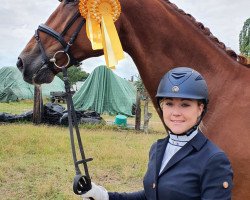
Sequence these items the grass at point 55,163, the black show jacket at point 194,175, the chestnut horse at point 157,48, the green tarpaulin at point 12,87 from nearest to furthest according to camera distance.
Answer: the black show jacket at point 194,175 → the chestnut horse at point 157,48 → the grass at point 55,163 → the green tarpaulin at point 12,87

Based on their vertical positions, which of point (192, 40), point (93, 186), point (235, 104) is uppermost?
point (192, 40)

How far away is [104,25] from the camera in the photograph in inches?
119

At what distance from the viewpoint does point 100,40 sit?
297 cm

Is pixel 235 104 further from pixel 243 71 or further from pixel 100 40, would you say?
pixel 100 40

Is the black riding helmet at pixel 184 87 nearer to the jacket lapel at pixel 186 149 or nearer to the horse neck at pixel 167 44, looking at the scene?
the jacket lapel at pixel 186 149

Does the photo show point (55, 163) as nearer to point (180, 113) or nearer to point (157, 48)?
point (157, 48)

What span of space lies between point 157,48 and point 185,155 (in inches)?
47.3

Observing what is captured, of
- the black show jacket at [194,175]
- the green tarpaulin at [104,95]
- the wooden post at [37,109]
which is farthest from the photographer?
the green tarpaulin at [104,95]

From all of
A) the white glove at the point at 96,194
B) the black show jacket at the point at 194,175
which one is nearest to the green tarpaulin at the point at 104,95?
the white glove at the point at 96,194

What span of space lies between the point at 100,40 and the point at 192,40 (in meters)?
0.73

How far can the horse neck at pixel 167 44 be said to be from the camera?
292 cm

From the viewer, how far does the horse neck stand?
115 inches

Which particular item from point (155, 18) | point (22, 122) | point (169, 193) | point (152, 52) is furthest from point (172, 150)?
point (22, 122)

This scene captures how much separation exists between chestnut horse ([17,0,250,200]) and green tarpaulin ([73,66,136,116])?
17548 mm
